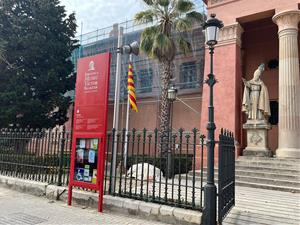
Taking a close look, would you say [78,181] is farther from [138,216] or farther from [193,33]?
[193,33]

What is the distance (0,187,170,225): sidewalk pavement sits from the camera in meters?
5.89

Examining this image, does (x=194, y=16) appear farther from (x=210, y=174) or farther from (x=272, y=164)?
(x=210, y=174)

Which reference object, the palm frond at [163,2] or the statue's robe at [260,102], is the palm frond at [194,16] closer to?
the palm frond at [163,2]

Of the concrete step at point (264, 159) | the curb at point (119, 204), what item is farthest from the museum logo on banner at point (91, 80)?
the concrete step at point (264, 159)

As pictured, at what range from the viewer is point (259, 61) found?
1645 centimetres

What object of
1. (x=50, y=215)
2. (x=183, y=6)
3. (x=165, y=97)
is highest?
(x=183, y=6)

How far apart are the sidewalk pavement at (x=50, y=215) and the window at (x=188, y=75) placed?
560 inches

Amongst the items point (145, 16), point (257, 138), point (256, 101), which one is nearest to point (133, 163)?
point (257, 138)

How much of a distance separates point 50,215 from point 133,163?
3099 millimetres

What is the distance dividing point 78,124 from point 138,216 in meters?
2.74

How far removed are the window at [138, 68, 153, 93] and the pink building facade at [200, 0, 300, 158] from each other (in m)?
7.85

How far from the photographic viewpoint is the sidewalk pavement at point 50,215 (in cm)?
589

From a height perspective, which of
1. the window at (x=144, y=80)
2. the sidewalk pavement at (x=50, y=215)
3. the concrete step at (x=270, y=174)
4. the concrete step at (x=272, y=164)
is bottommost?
the sidewalk pavement at (x=50, y=215)

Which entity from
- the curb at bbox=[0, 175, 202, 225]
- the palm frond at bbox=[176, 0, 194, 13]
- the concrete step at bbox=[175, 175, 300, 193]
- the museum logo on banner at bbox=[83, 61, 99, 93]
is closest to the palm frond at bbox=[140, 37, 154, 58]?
the palm frond at bbox=[176, 0, 194, 13]
